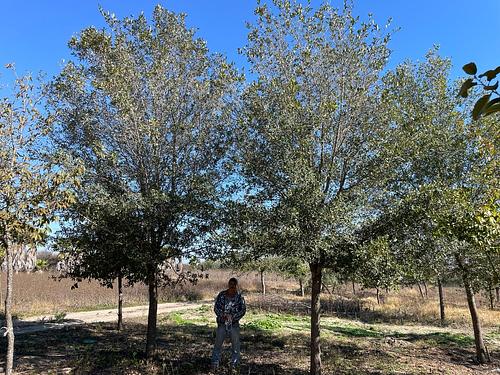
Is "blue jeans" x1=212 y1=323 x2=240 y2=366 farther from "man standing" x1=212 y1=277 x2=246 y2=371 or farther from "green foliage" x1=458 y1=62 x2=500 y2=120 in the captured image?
"green foliage" x1=458 y1=62 x2=500 y2=120

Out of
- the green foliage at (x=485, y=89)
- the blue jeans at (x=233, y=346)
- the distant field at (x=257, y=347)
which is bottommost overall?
the distant field at (x=257, y=347)

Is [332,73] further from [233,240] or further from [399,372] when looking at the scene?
[399,372]

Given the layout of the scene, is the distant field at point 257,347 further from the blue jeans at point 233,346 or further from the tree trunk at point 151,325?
the blue jeans at point 233,346

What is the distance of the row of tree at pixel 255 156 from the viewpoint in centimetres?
804

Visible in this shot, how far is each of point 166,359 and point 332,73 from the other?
7.46m

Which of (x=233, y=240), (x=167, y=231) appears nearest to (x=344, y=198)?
(x=233, y=240)

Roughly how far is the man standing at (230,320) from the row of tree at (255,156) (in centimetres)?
93

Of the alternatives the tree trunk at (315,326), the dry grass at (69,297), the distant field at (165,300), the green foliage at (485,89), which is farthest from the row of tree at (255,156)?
the distant field at (165,300)

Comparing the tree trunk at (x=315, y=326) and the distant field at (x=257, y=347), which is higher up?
the tree trunk at (x=315, y=326)

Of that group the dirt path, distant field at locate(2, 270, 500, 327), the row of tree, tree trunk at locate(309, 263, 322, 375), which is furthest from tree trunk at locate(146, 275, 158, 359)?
distant field at locate(2, 270, 500, 327)

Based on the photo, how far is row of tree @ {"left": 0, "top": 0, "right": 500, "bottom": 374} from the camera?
8.04 meters

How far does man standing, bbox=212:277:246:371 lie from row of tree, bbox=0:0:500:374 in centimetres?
93

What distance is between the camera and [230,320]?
Result: 9.02 m

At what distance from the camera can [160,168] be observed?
379 inches
